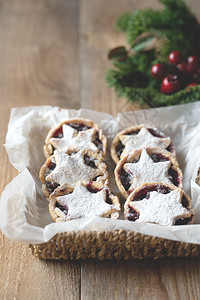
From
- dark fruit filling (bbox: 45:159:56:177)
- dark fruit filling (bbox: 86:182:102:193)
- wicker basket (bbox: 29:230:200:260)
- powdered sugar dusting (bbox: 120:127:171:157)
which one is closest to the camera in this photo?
wicker basket (bbox: 29:230:200:260)

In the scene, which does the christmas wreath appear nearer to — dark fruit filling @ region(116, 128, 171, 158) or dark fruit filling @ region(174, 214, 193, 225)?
dark fruit filling @ region(116, 128, 171, 158)

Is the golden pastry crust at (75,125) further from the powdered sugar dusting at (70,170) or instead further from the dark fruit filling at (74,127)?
the powdered sugar dusting at (70,170)

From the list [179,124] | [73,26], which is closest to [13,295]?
[179,124]

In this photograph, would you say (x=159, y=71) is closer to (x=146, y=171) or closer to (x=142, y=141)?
(x=142, y=141)

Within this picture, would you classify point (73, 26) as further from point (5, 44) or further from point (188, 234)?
point (188, 234)

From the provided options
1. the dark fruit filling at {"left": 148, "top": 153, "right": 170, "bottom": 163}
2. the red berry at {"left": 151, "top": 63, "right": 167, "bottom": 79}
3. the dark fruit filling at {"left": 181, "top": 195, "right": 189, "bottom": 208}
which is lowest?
the dark fruit filling at {"left": 181, "top": 195, "right": 189, "bottom": 208}


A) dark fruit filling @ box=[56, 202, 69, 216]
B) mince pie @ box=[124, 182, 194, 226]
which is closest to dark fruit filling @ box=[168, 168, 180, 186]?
mince pie @ box=[124, 182, 194, 226]
